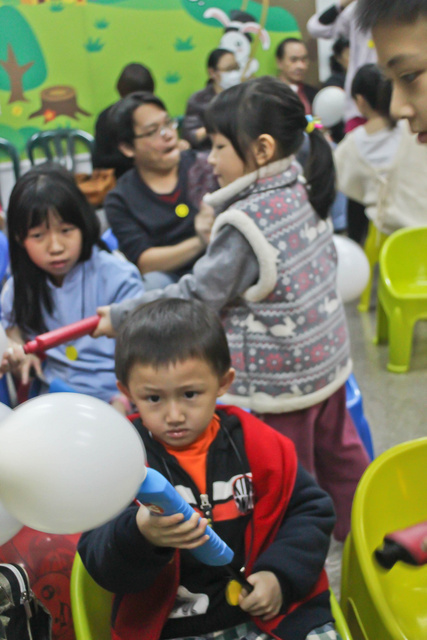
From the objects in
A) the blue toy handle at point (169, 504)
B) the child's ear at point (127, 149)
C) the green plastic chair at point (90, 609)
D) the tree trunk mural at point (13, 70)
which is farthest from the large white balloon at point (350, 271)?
the tree trunk mural at point (13, 70)

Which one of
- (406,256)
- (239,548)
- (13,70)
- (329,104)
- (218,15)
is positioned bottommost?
(406,256)

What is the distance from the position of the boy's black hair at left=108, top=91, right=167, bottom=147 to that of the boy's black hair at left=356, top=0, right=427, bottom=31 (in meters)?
1.11

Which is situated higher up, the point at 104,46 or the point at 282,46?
the point at 104,46

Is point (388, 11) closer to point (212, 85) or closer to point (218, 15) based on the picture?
point (212, 85)

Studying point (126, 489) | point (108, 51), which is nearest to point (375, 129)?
point (108, 51)

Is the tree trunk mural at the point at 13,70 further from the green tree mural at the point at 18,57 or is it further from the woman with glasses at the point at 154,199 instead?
the woman with glasses at the point at 154,199

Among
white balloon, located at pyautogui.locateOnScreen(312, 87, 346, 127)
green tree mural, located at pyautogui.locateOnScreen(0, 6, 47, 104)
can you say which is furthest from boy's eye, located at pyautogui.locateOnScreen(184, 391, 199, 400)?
green tree mural, located at pyautogui.locateOnScreen(0, 6, 47, 104)

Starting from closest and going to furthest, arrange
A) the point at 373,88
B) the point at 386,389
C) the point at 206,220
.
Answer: the point at 206,220 < the point at 386,389 < the point at 373,88

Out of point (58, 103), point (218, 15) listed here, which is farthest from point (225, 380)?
point (58, 103)

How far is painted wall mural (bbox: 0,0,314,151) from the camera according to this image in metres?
3.52

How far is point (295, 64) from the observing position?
3764mm

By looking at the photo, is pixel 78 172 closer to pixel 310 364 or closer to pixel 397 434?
pixel 397 434

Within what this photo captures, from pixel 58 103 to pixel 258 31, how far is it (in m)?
1.23

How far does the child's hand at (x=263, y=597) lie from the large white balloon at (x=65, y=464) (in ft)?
1.24
